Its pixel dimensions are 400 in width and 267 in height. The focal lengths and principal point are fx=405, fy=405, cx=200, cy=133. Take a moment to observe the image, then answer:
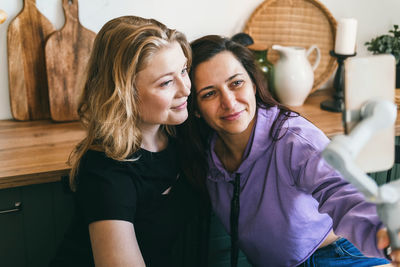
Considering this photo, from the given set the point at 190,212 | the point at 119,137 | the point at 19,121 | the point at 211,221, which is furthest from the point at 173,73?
the point at 19,121

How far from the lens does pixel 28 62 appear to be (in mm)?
1583

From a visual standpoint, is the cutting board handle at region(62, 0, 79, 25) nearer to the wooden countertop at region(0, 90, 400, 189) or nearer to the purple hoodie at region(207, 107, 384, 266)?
the wooden countertop at region(0, 90, 400, 189)

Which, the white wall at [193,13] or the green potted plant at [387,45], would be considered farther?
the green potted plant at [387,45]

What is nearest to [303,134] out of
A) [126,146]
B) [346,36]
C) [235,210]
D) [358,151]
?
[235,210]

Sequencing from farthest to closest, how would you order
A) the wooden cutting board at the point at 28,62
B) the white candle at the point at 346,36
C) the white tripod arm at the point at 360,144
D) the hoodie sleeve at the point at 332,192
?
1. the white candle at the point at 346,36
2. the wooden cutting board at the point at 28,62
3. the hoodie sleeve at the point at 332,192
4. the white tripod arm at the point at 360,144

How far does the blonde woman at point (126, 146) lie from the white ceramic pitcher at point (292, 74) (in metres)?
0.72

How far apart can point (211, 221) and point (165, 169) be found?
403 mm

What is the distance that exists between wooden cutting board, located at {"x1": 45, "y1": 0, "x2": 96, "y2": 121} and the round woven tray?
77 cm

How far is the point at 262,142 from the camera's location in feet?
4.05

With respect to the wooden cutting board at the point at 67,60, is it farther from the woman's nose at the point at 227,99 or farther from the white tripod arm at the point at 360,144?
the white tripod arm at the point at 360,144

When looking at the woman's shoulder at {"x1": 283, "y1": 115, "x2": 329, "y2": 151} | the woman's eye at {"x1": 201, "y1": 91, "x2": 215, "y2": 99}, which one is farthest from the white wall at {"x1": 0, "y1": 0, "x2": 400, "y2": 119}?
the woman's shoulder at {"x1": 283, "y1": 115, "x2": 329, "y2": 151}

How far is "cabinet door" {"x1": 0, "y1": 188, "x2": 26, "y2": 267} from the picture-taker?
128cm

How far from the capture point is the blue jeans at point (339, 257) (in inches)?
47.8

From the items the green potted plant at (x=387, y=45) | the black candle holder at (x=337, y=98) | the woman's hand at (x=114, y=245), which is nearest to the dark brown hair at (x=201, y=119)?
the woman's hand at (x=114, y=245)
